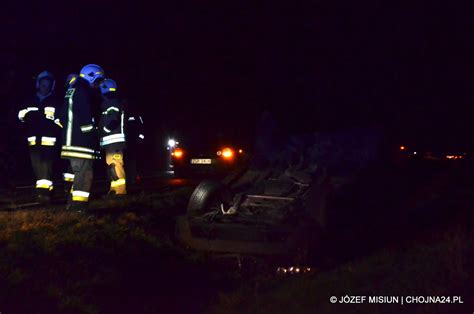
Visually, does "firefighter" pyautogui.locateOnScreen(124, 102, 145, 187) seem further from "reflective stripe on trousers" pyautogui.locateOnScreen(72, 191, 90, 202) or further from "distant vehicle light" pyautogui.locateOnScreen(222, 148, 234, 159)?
"distant vehicle light" pyautogui.locateOnScreen(222, 148, 234, 159)

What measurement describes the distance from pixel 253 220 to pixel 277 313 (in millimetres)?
1550

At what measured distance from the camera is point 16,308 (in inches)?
170

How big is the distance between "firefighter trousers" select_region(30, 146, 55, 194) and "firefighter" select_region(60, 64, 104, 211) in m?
1.23

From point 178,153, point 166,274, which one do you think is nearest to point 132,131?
point 178,153

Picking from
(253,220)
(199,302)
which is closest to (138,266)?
(199,302)

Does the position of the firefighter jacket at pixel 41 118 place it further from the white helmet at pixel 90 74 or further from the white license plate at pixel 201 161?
the white license plate at pixel 201 161

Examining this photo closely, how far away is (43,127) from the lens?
7879 mm

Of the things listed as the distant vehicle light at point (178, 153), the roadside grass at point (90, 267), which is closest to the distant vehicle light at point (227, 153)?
the distant vehicle light at point (178, 153)

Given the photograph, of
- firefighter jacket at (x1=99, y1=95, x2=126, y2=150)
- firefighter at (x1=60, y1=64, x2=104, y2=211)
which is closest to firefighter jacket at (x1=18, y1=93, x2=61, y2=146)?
firefighter jacket at (x1=99, y1=95, x2=126, y2=150)

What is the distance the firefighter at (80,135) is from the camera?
22.1ft

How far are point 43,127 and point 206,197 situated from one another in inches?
123

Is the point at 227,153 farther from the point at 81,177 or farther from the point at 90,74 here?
the point at 81,177

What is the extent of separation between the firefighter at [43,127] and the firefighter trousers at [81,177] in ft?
4.20

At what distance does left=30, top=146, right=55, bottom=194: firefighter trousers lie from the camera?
Answer: 7.95 metres
